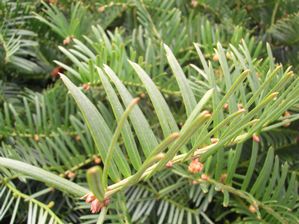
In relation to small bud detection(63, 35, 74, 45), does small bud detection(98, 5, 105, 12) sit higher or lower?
higher

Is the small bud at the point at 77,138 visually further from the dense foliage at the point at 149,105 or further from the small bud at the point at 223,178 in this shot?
the small bud at the point at 223,178

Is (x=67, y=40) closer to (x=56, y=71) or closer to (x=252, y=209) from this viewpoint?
(x=56, y=71)

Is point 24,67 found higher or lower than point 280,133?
higher

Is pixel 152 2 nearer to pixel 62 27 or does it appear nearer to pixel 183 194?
pixel 62 27

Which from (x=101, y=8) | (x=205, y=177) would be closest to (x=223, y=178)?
(x=205, y=177)

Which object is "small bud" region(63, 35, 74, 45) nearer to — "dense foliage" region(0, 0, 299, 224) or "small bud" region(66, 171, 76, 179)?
"dense foliage" region(0, 0, 299, 224)

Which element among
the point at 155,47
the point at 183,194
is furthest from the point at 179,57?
the point at 183,194

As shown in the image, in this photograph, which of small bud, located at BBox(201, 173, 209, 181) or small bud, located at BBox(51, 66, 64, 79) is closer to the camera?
small bud, located at BBox(201, 173, 209, 181)

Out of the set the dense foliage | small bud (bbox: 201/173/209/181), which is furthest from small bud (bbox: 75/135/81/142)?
small bud (bbox: 201/173/209/181)
